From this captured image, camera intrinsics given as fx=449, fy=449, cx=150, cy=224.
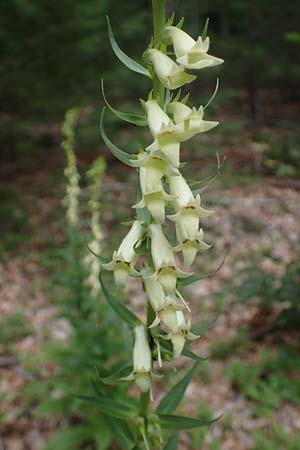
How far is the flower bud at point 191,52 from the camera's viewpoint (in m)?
1.26

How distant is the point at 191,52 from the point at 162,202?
430 mm

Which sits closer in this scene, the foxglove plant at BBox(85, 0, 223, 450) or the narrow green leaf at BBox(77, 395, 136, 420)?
the foxglove plant at BBox(85, 0, 223, 450)

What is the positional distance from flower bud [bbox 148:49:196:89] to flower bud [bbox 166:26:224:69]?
23 mm

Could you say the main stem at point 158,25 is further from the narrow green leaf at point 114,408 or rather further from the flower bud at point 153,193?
the narrow green leaf at point 114,408

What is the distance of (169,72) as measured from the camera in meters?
1.27

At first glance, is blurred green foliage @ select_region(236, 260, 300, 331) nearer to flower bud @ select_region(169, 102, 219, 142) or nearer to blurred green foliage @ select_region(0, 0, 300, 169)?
blurred green foliage @ select_region(0, 0, 300, 169)

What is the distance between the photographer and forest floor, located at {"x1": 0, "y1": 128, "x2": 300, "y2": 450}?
3.97 meters

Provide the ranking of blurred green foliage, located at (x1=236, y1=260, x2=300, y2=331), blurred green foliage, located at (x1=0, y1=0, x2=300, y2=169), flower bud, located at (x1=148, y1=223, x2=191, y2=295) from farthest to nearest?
blurred green foliage, located at (x1=0, y1=0, x2=300, y2=169) < blurred green foliage, located at (x1=236, y1=260, x2=300, y2=331) < flower bud, located at (x1=148, y1=223, x2=191, y2=295)

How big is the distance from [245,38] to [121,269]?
11349 mm

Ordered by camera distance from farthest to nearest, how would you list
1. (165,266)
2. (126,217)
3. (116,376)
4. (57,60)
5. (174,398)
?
(126,217) < (57,60) < (174,398) < (116,376) < (165,266)

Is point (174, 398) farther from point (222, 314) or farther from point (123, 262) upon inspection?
point (222, 314)

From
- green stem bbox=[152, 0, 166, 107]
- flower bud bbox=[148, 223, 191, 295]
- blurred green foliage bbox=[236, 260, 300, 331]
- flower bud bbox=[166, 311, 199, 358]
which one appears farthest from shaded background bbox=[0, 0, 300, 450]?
green stem bbox=[152, 0, 166, 107]

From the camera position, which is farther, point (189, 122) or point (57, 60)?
point (57, 60)

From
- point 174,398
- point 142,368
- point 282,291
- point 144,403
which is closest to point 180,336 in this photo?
point 142,368
